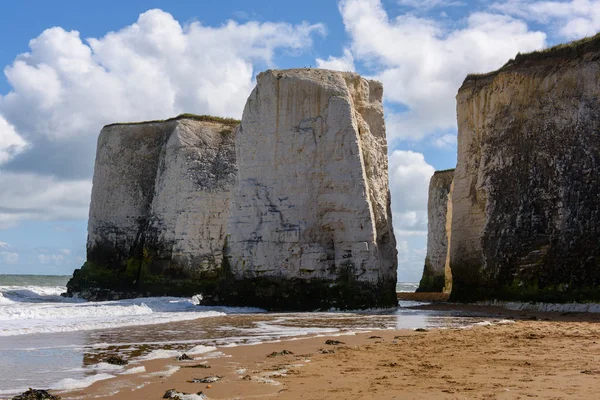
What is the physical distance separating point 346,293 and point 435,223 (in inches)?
793

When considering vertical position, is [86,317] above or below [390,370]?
above

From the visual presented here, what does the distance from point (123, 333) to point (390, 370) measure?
5.62 meters

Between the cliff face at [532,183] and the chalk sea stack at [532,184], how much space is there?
0.03m

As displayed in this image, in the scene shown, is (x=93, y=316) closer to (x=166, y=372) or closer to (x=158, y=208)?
Answer: (x=166, y=372)

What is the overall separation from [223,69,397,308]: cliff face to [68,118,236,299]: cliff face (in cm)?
782

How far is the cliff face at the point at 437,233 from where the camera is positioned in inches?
1396

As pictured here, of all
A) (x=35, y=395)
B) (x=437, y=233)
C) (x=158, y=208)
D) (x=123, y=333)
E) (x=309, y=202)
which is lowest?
(x=35, y=395)

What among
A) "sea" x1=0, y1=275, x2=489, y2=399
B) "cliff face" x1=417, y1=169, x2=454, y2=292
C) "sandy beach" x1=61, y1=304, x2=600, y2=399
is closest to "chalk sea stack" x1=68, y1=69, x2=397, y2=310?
"sea" x1=0, y1=275, x2=489, y2=399

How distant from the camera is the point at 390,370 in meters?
6.74

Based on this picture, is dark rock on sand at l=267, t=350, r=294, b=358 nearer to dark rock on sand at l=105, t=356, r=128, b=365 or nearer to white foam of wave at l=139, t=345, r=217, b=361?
white foam of wave at l=139, t=345, r=217, b=361

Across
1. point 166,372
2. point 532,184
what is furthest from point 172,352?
point 532,184

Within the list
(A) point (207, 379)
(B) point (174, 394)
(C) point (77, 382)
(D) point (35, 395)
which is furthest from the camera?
(A) point (207, 379)

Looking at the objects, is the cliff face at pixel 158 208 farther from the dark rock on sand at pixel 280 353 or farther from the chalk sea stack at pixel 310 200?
the dark rock on sand at pixel 280 353

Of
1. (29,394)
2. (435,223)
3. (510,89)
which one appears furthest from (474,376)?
(435,223)
